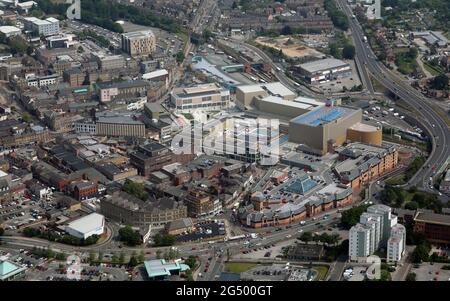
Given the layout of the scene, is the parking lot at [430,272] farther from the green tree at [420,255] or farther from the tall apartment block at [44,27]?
the tall apartment block at [44,27]

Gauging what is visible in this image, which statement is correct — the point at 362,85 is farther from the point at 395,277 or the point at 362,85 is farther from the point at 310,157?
the point at 395,277

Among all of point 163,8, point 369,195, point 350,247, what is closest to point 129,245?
point 350,247

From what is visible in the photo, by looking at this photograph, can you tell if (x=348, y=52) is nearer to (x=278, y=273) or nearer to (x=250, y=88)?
(x=250, y=88)

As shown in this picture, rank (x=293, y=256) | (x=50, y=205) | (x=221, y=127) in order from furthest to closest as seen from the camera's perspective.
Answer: (x=221, y=127)
(x=50, y=205)
(x=293, y=256)

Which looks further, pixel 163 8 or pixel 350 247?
pixel 163 8

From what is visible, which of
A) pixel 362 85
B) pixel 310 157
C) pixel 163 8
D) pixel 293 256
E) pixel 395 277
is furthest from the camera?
pixel 163 8
